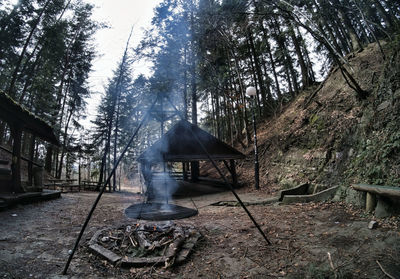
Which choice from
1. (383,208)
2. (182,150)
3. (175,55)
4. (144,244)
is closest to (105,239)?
(144,244)

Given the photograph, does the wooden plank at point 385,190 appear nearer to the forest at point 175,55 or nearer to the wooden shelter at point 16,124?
the forest at point 175,55

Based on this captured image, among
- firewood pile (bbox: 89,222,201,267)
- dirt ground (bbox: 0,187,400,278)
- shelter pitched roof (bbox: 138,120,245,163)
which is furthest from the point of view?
shelter pitched roof (bbox: 138,120,245,163)

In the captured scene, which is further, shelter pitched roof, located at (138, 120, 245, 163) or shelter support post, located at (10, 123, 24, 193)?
shelter pitched roof, located at (138, 120, 245, 163)

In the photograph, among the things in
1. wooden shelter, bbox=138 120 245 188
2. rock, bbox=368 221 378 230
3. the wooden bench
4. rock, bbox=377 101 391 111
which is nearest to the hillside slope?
rock, bbox=377 101 391 111

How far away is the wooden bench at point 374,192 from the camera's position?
3.20 m

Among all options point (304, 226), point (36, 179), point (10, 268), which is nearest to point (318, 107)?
point (304, 226)

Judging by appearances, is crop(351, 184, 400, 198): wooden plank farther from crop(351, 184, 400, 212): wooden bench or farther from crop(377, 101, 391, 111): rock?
crop(377, 101, 391, 111): rock

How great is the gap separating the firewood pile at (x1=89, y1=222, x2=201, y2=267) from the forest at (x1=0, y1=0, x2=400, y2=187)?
17.4 feet

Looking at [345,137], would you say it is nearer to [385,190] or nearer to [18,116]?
[385,190]

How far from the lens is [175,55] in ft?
38.0

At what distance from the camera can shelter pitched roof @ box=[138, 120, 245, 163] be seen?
8.09 m

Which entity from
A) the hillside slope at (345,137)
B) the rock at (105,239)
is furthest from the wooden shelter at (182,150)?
the rock at (105,239)

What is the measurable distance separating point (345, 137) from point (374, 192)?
3.00 m

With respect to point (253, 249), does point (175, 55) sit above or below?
above
